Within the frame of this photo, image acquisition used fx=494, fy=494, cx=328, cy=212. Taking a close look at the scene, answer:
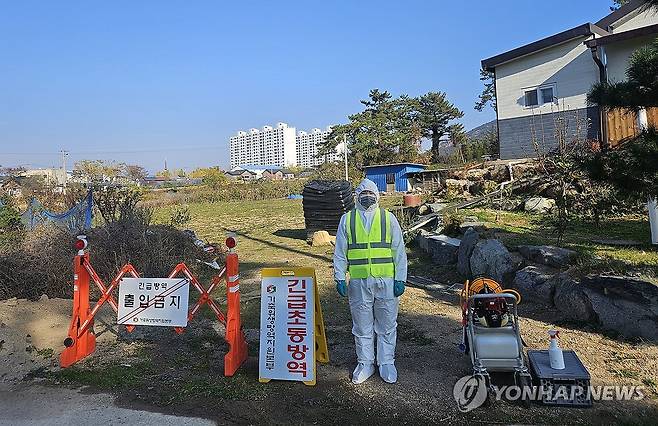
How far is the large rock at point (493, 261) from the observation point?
279 inches

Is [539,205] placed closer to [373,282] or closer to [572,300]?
[572,300]

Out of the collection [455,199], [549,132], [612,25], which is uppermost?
[612,25]

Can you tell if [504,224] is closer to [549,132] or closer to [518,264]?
[518,264]

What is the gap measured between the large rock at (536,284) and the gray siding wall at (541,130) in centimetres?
1091

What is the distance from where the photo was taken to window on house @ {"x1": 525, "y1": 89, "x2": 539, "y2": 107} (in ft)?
61.1

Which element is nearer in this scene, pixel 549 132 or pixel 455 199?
pixel 455 199

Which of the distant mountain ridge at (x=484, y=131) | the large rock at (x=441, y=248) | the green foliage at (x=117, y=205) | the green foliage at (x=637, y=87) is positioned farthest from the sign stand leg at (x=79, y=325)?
the distant mountain ridge at (x=484, y=131)

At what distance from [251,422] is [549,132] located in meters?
17.4

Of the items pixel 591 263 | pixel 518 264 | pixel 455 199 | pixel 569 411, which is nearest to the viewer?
pixel 569 411

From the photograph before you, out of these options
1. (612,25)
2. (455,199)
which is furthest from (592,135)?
(455,199)

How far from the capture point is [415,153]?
44.8 m

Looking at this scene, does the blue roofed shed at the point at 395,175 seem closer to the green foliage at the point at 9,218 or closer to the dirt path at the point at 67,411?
the green foliage at the point at 9,218

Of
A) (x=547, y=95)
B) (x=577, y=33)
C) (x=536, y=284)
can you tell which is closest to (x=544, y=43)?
(x=577, y=33)

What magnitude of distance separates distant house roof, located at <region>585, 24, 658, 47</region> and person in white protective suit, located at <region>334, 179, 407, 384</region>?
47.9 feet
